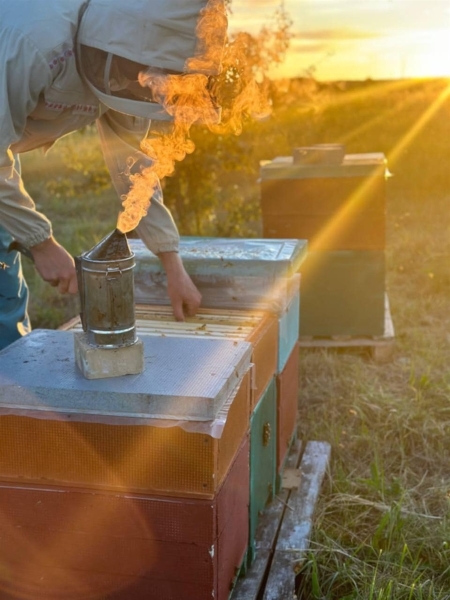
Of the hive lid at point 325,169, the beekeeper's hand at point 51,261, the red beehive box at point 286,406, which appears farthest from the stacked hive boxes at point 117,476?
the hive lid at point 325,169

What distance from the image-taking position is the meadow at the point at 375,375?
2178 millimetres

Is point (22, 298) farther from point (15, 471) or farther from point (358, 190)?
point (358, 190)

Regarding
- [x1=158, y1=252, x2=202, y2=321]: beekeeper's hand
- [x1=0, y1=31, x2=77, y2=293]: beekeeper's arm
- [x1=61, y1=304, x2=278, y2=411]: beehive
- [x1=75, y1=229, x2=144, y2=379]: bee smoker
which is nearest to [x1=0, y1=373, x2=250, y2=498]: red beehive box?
[x1=75, y1=229, x2=144, y2=379]: bee smoker

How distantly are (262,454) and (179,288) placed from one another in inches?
22.7

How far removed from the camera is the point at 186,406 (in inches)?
56.2

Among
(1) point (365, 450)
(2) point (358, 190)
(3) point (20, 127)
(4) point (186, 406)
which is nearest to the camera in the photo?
(4) point (186, 406)

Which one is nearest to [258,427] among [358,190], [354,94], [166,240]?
[166,240]

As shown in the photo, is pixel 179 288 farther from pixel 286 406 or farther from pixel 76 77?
pixel 76 77

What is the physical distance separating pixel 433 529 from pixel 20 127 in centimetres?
176

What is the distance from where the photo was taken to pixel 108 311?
1.51 m

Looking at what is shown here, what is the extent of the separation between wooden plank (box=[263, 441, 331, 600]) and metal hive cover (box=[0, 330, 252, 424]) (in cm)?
72

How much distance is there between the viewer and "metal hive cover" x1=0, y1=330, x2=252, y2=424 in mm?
1438

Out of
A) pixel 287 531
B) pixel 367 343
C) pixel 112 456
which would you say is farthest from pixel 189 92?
pixel 367 343

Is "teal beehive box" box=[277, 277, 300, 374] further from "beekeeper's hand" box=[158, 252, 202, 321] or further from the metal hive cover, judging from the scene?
the metal hive cover
